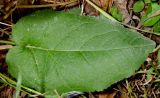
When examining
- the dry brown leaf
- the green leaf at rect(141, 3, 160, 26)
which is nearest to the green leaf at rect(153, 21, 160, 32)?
the green leaf at rect(141, 3, 160, 26)

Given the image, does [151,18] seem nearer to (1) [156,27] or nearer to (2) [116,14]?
(1) [156,27]

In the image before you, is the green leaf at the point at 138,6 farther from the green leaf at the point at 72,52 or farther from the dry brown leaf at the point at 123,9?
the green leaf at the point at 72,52

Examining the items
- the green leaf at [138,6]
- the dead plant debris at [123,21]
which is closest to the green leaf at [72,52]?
the dead plant debris at [123,21]

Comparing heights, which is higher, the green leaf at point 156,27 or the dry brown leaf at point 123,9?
the dry brown leaf at point 123,9

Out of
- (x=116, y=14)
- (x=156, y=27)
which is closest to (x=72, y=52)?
(x=116, y=14)

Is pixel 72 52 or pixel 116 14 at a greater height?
pixel 116 14
